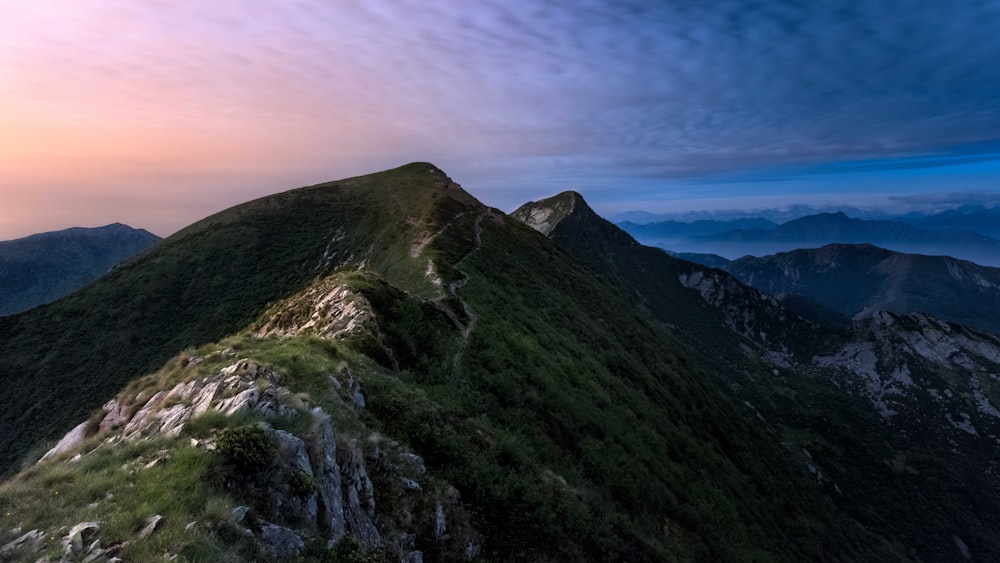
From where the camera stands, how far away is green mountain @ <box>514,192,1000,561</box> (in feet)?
283

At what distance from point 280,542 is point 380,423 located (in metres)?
6.66

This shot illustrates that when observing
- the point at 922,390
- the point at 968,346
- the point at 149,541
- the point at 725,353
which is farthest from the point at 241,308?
the point at 968,346

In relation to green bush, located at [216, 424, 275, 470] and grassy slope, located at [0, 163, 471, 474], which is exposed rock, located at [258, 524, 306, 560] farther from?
grassy slope, located at [0, 163, 471, 474]

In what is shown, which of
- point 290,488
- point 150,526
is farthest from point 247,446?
point 150,526

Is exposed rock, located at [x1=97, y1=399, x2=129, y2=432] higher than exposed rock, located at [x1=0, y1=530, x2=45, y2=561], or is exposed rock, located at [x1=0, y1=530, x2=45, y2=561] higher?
exposed rock, located at [x1=0, y1=530, x2=45, y2=561]

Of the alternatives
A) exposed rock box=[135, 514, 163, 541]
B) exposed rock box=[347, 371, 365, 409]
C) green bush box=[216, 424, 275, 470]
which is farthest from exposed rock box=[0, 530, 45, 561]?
exposed rock box=[347, 371, 365, 409]

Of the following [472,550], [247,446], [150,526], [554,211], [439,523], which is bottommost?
[472,550]

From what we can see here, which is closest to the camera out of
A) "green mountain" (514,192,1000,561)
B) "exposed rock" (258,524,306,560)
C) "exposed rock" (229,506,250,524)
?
"exposed rock" (229,506,250,524)

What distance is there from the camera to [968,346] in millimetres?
145125

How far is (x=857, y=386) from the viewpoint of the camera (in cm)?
13588

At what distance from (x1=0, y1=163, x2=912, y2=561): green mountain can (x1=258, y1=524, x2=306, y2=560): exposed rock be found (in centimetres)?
4

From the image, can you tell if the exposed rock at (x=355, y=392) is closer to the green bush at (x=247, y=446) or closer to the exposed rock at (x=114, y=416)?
the green bush at (x=247, y=446)

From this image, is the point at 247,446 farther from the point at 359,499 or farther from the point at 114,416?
the point at 114,416

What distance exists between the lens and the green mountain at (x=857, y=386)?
86.3 meters
